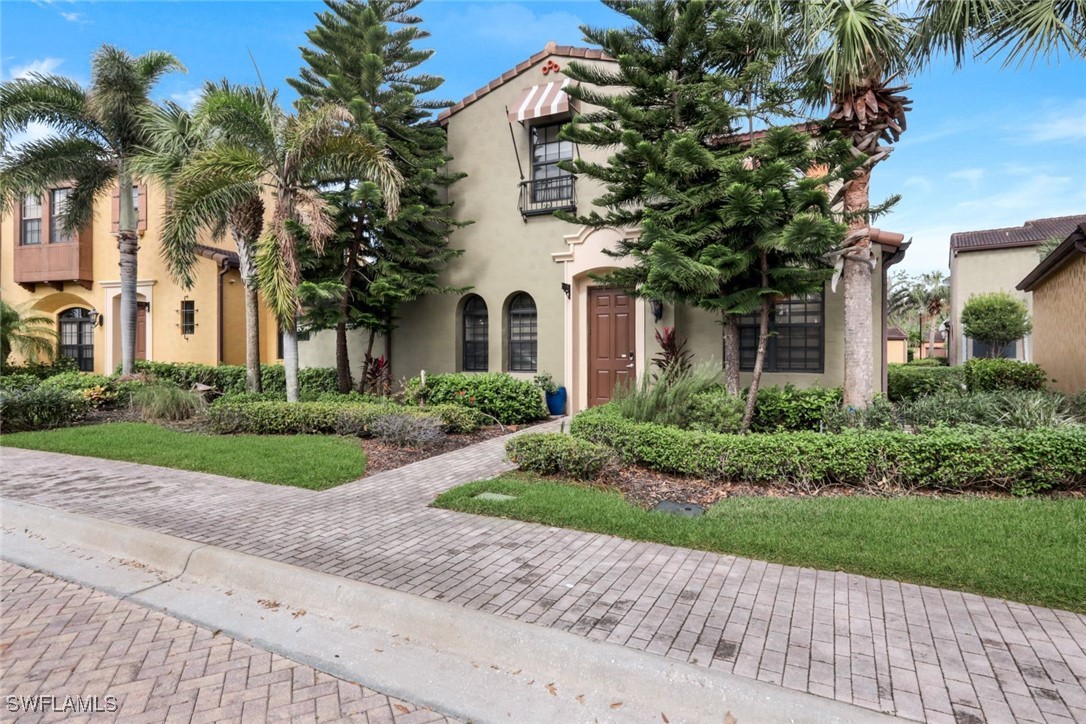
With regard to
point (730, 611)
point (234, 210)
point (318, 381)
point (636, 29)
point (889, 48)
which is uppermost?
point (636, 29)

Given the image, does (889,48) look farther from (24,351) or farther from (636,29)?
(24,351)

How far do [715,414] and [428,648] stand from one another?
17.2 feet

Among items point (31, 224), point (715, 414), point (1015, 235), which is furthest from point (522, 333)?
point (1015, 235)

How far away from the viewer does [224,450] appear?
8430 mm

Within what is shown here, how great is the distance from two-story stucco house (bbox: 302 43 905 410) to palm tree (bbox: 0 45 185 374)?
7.60 meters

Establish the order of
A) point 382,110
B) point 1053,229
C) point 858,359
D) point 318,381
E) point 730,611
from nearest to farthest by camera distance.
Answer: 1. point 730,611
2. point 858,359
3. point 382,110
4. point 318,381
5. point 1053,229

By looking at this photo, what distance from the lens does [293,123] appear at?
10289mm

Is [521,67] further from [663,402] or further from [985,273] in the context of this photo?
[985,273]

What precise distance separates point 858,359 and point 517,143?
8.26 m

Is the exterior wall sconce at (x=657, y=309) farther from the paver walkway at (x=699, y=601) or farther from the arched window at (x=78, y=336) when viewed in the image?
the arched window at (x=78, y=336)

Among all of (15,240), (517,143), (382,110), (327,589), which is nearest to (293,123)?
(382,110)

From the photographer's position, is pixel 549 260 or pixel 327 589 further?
pixel 549 260

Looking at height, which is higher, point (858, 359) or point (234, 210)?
point (234, 210)

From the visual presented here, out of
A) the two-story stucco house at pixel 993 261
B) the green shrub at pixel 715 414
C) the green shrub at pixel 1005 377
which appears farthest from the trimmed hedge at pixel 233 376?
the two-story stucco house at pixel 993 261
